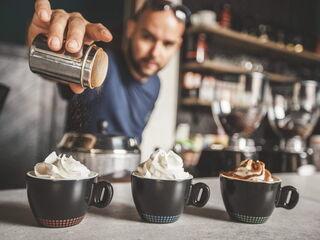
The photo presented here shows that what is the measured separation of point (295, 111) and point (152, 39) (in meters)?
0.84

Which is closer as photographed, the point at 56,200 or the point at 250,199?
the point at 56,200

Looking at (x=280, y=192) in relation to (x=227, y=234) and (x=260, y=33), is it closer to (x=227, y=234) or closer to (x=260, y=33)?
(x=227, y=234)

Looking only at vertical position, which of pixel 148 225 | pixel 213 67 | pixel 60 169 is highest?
pixel 213 67

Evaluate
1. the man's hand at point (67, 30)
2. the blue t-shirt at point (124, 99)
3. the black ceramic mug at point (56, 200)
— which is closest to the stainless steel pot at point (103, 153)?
the man's hand at point (67, 30)

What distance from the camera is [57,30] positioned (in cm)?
88

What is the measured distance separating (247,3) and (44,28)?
3548 millimetres

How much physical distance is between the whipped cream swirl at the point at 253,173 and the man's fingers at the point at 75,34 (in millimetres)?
433

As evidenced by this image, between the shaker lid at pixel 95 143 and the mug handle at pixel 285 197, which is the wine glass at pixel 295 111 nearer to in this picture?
the shaker lid at pixel 95 143

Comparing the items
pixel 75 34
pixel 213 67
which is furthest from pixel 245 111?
pixel 213 67

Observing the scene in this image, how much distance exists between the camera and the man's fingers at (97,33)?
991 mm

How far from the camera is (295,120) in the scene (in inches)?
63.6

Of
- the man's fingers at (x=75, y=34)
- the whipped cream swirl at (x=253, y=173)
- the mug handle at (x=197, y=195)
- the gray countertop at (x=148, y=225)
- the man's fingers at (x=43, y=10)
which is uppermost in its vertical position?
the man's fingers at (x=43, y=10)

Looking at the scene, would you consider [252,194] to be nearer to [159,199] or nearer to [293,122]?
[159,199]

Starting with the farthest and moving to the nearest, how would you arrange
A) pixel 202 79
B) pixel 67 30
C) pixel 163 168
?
1. pixel 202 79
2. pixel 67 30
3. pixel 163 168
